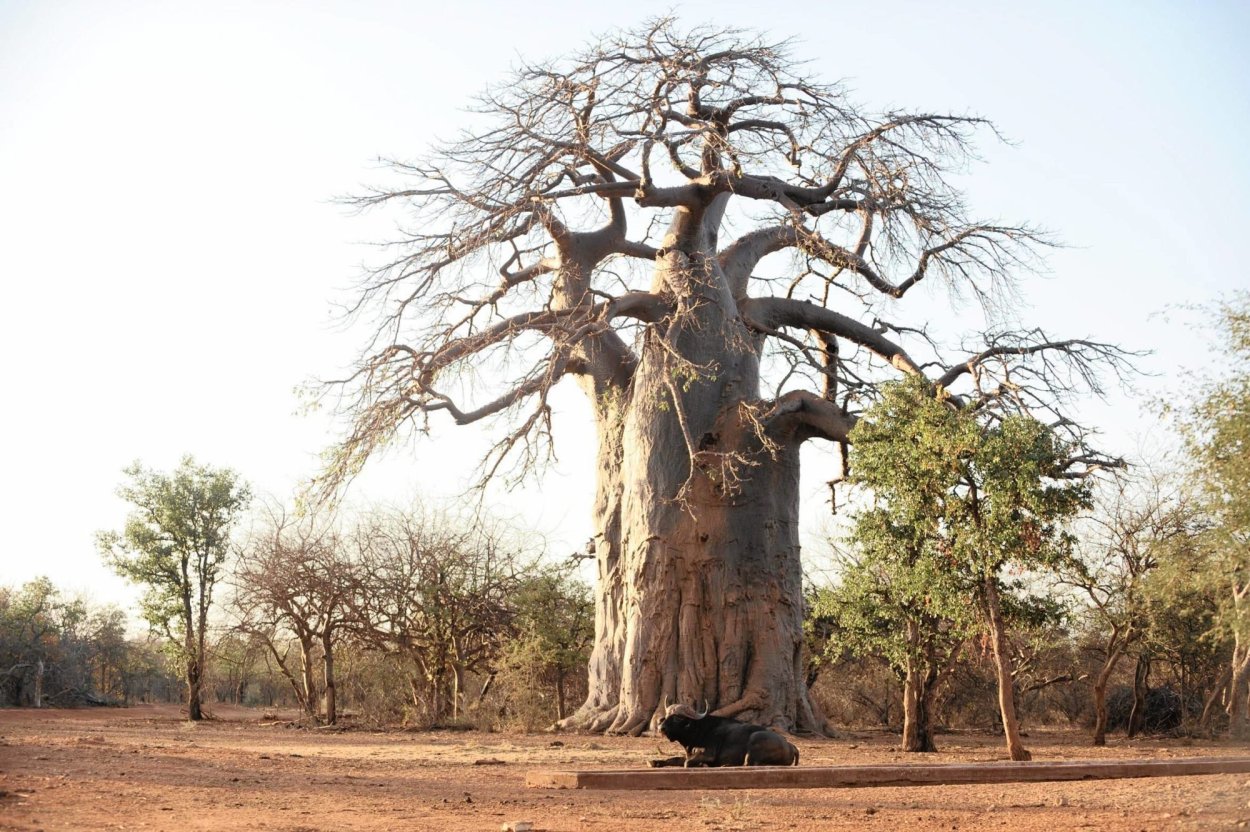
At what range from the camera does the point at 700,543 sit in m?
13.6

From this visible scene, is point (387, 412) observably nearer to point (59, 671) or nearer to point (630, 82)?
point (630, 82)

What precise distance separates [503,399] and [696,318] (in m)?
2.50

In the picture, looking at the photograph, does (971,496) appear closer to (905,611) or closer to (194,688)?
(905,611)

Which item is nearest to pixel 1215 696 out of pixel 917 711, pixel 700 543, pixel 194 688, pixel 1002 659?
pixel 917 711

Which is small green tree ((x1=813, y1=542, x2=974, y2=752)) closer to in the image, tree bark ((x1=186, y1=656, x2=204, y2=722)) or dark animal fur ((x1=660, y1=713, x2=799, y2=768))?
dark animal fur ((x1=660, y1=713, x2=799, y2=768))

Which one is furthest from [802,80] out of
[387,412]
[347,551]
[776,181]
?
[347,551]

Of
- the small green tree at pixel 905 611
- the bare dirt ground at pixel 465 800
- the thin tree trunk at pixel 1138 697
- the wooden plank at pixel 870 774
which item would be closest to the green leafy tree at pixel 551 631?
the small green tree at pixel 905 611

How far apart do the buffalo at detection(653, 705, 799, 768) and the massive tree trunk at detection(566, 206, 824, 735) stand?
377cm

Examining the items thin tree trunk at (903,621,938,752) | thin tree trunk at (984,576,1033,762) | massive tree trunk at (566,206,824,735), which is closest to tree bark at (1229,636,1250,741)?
thin tree trunk at (903,621,938,752)

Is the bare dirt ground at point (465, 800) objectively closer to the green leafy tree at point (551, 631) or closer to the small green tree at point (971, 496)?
the small green tree at point (971, 496)

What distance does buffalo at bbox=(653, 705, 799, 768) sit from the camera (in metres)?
9.12

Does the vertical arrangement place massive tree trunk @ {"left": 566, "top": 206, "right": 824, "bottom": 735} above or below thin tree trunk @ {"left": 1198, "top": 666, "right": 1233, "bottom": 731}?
above

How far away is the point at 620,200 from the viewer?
14219mm

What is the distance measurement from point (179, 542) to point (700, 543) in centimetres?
1348
